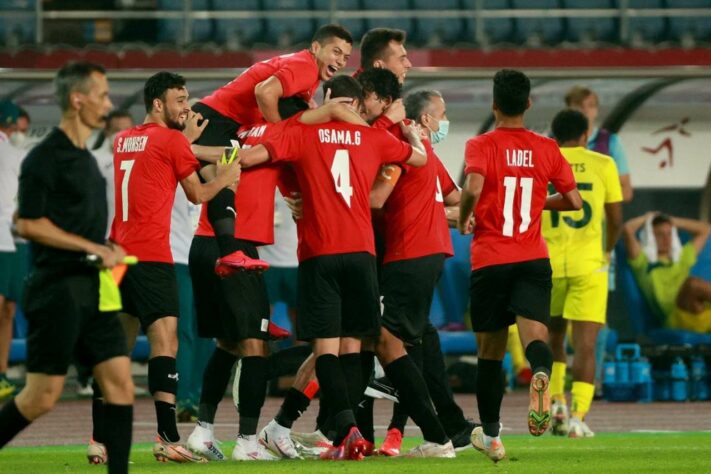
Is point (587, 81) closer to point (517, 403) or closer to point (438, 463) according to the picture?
point (517, 403)

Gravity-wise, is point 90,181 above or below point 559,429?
above

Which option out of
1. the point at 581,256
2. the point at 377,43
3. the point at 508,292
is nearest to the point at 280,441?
the point at 508,292

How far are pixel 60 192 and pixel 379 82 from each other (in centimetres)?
290

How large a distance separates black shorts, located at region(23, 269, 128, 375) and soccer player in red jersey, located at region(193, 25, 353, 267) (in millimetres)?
2139

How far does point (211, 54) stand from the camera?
20.4m

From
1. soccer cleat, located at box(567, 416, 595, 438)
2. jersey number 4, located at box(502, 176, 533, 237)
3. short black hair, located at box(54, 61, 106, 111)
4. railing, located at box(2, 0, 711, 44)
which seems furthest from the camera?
railing, located at box(2, 0, 711, 44)

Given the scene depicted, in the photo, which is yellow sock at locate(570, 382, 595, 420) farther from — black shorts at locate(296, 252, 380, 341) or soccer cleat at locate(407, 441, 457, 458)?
black shorts at locate(296, 252, 380, 341)

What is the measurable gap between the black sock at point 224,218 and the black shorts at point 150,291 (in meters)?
0.34

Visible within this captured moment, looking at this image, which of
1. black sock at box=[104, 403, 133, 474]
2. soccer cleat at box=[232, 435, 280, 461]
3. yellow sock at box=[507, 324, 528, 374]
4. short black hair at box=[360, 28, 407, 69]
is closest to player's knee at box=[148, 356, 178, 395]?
soccer cleat at box=[232, 435, 280, 461]

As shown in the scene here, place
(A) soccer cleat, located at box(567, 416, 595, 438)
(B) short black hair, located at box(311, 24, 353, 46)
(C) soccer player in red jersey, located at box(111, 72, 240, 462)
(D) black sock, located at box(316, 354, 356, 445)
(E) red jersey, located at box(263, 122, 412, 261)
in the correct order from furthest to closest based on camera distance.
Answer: (A) soccer cleat, located at box(567, 416, 595, 438)
(B) short black hair, located at box(311, 24, 353, 46)
(C) soccer player in red jersey, located at box(111, 72, 240, 462)
(E) red jersey, located at box(263, 122, 412, 261)
(D) black sock, located at box(316, 354, 356, 445)

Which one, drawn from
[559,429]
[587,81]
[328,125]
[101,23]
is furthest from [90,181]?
[101,23]

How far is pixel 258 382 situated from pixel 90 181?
2519 millimetres

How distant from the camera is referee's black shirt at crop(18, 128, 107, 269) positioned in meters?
6.68

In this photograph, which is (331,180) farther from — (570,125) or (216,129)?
(570,125)
